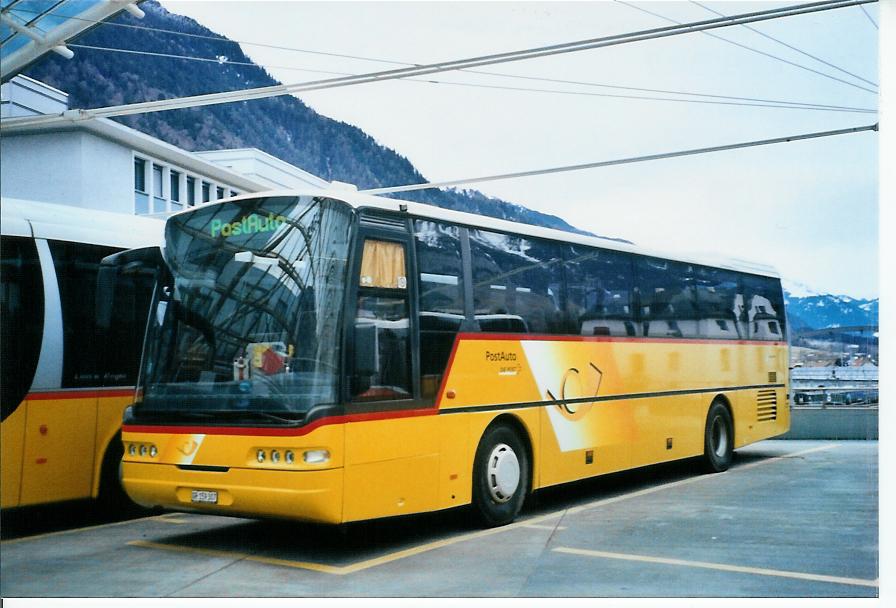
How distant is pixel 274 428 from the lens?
26.3 ft

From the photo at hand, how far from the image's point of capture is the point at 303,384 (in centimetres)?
805

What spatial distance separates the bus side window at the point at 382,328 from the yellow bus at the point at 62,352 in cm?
226

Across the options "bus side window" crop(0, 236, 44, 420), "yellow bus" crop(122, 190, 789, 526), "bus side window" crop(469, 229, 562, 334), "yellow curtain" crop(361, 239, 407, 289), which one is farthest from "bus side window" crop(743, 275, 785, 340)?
"bus side window" crop(0, 236, 44, 420)

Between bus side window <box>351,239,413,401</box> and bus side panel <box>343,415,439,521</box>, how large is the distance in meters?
0.27

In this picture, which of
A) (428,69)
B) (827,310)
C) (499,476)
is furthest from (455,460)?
(827,310)

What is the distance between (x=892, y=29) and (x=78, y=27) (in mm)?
7131

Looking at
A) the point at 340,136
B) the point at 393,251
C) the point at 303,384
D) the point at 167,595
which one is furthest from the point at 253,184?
the point at 167,595

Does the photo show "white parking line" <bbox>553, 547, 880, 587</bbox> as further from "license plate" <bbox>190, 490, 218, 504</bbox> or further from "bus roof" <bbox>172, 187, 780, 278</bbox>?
"bus roof" <bbox>172, 187, 780, 278</bbox>

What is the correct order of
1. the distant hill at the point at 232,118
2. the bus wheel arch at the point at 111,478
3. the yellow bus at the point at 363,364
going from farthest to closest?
the bus wheel arch at the point at 111,478, the distant hill at the point at 232,118, the yellow bus at the point at 363,364

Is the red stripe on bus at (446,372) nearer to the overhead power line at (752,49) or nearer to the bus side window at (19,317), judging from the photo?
the overhead power line at (752,49)

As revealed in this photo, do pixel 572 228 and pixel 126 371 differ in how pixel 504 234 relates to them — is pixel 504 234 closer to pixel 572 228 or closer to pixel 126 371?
pixel 572 228

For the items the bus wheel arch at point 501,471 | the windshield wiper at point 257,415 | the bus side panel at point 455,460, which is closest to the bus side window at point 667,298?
the bus wheel arch at point 501,471

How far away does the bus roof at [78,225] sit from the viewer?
9.34 meters

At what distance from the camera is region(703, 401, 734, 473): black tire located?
14227 millimetres
